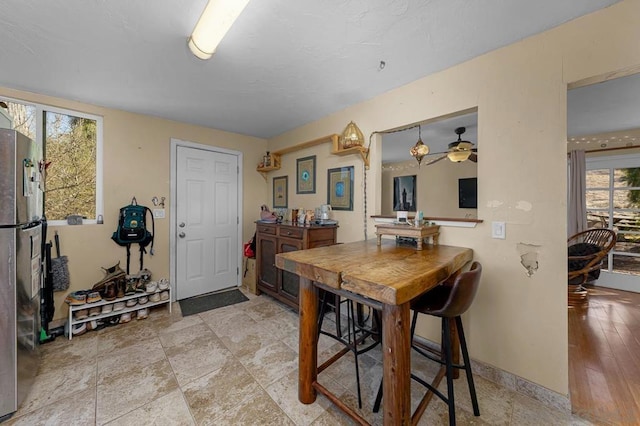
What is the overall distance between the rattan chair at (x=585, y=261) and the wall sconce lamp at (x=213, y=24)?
4.18 metres

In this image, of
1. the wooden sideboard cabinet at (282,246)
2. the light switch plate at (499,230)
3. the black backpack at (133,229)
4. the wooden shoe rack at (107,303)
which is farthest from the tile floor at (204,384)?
the light switch plate at (499,230)

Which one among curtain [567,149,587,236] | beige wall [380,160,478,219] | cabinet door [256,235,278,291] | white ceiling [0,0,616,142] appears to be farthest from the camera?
beige wall [380,160,478,219]

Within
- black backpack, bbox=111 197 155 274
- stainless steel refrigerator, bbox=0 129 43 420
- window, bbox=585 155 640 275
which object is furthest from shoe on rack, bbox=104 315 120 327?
window, bbox=585 155 640 275

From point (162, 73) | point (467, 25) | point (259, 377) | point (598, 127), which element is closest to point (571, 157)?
point (598, 127)

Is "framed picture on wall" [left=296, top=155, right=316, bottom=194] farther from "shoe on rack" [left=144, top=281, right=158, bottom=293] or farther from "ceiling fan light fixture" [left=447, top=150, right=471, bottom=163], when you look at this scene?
"shoe on rack" [left=144, top=281, right=158, bottom=293]

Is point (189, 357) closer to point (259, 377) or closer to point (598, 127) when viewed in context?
point (259, 377)

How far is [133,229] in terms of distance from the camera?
9.16 ft

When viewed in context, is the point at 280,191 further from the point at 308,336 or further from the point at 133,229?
the point at 308,336

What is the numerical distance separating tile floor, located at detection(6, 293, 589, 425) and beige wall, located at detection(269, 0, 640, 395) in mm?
363

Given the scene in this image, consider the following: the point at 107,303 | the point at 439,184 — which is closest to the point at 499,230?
the point at 439,184

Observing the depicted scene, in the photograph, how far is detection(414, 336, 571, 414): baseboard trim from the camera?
1.47m

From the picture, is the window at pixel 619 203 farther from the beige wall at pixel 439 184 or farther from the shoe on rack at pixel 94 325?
the shoe on rack at pixel 94 325

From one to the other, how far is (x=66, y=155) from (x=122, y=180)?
51 centimetres

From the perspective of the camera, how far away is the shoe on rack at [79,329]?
2273 millimetres
